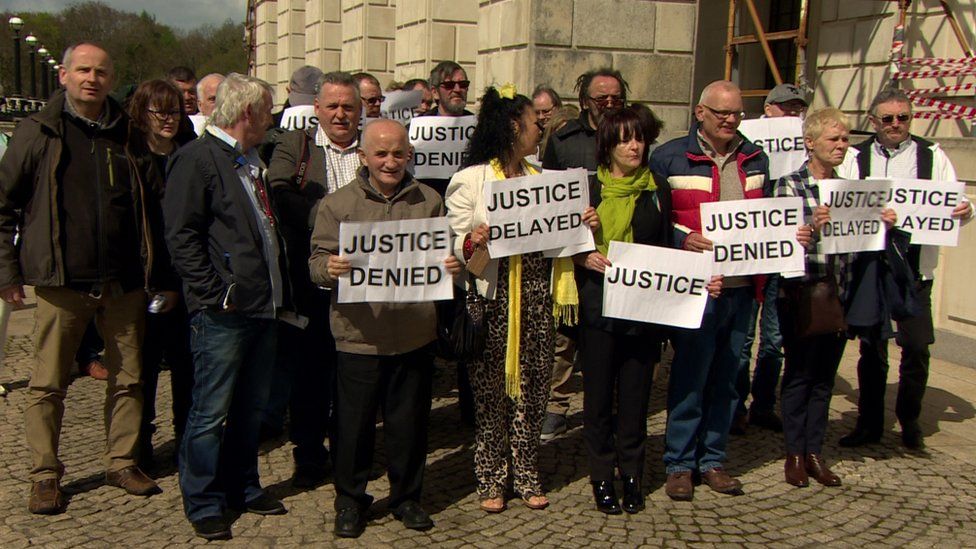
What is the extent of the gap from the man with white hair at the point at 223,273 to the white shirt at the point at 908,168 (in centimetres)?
355

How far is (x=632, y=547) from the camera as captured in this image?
462 centimetres

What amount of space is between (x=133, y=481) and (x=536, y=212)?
2.50 meters

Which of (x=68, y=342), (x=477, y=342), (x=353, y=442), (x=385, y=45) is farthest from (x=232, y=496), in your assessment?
(x=385, y=45)

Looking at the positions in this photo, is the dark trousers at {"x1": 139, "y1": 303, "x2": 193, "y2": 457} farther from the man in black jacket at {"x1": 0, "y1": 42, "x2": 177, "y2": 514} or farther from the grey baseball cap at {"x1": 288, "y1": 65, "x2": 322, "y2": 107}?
the grey baseball cap at {"x1": 288, "y1": 65, "x2": 322, "y2": 107}

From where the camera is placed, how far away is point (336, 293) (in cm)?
462

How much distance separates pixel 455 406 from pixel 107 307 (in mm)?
2683

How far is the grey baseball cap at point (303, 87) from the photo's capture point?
285 inches

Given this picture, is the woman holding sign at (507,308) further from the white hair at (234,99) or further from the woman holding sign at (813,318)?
the woman holding sign at (813,318)

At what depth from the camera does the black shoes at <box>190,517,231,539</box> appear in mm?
4535

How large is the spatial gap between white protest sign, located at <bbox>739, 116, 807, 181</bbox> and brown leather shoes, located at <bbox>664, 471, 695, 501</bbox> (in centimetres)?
263

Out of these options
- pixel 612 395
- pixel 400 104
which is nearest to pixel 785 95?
pixel 400 104

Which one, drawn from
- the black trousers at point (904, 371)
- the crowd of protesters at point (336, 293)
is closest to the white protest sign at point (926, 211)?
the crowd of protesters at point (336, 293)

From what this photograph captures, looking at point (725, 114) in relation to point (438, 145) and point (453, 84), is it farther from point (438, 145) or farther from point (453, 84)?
point (453, 84)

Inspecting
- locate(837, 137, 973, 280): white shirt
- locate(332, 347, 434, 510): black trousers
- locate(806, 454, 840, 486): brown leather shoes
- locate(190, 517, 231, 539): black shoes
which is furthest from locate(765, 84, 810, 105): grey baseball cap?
locate(190, 517, 231, 539): black shoes
